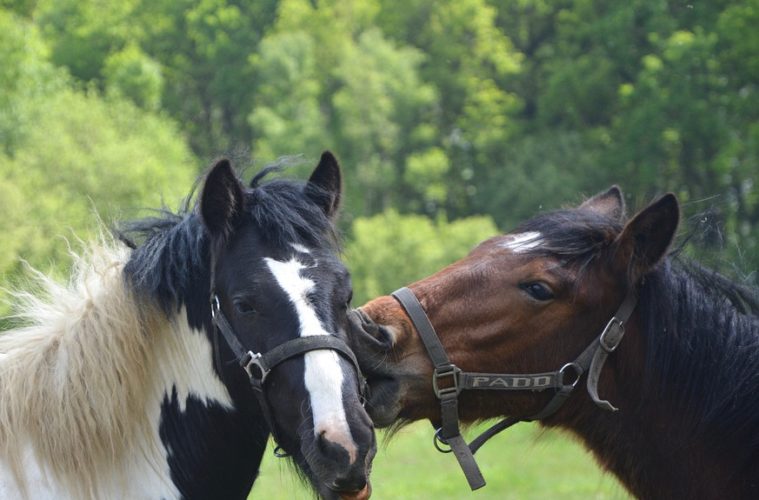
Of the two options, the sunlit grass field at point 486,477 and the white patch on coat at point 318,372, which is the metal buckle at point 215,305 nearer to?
the white patch on coat at point 318,372

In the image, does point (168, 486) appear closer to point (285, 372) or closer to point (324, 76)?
point (285, 372)

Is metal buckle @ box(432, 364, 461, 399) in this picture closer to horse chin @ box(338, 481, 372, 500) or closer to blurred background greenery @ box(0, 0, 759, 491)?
horse chin @ box(338, 481, 372, 500)

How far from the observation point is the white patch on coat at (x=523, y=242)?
4281 mm


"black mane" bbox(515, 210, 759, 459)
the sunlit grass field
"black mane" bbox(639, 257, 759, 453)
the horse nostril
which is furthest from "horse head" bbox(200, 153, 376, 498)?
the sunlit grass field

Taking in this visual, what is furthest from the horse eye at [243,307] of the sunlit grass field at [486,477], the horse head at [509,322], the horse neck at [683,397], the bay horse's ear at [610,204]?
the sunlit grass field at [486,477]

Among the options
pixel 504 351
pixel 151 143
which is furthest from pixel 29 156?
pixel 504 351

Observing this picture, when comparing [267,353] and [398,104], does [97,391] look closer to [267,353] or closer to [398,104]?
[267,353]

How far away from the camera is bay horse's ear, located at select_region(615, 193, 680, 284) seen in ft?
12.9

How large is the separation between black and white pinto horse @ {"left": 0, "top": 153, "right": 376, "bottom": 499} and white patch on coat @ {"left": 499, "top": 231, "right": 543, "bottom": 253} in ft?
2.49

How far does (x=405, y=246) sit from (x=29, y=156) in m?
15.6

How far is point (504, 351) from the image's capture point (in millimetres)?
4180

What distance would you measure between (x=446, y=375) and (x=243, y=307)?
0.92m

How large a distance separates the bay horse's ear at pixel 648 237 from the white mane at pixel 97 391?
1779 mm

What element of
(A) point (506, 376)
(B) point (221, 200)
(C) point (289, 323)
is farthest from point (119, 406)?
(A) point (506, 376)
